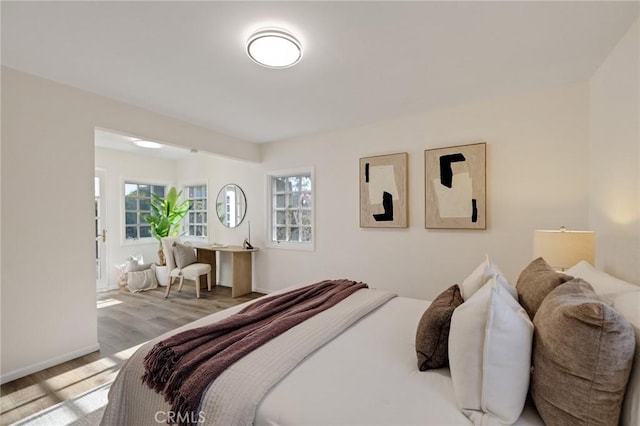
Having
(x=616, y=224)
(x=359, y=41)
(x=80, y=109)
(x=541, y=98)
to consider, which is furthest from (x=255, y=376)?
(x=541, y=98)

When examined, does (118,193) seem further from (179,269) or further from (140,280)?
(179,269)

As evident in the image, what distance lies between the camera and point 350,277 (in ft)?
12.9

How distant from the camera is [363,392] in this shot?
43.7 inches

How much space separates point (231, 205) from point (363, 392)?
4685 millimetres

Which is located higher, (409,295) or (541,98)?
(541,98)

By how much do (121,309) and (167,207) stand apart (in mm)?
2050

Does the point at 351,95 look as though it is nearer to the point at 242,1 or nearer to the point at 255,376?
the point at 242,1

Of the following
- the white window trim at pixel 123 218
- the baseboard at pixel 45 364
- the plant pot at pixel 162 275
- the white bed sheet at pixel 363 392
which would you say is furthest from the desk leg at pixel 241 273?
the white bed sheet at pixel 363 392

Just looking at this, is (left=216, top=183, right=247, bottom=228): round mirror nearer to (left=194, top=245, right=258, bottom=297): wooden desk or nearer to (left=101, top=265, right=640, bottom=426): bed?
(left=194, top=245, right=258, bottom=297): wooden desk

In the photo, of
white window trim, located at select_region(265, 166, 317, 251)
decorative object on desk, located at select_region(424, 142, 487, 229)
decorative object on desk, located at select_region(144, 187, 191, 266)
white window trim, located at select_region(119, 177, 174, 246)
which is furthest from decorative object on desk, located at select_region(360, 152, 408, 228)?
white window trim, located at select_region(119, 177, 174, 246)

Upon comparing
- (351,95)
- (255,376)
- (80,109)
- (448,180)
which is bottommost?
(255,376)

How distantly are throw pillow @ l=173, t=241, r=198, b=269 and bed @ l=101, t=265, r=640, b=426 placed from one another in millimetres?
3595

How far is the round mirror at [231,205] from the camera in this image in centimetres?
518

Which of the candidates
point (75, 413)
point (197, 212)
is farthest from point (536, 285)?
point (197, 212)
